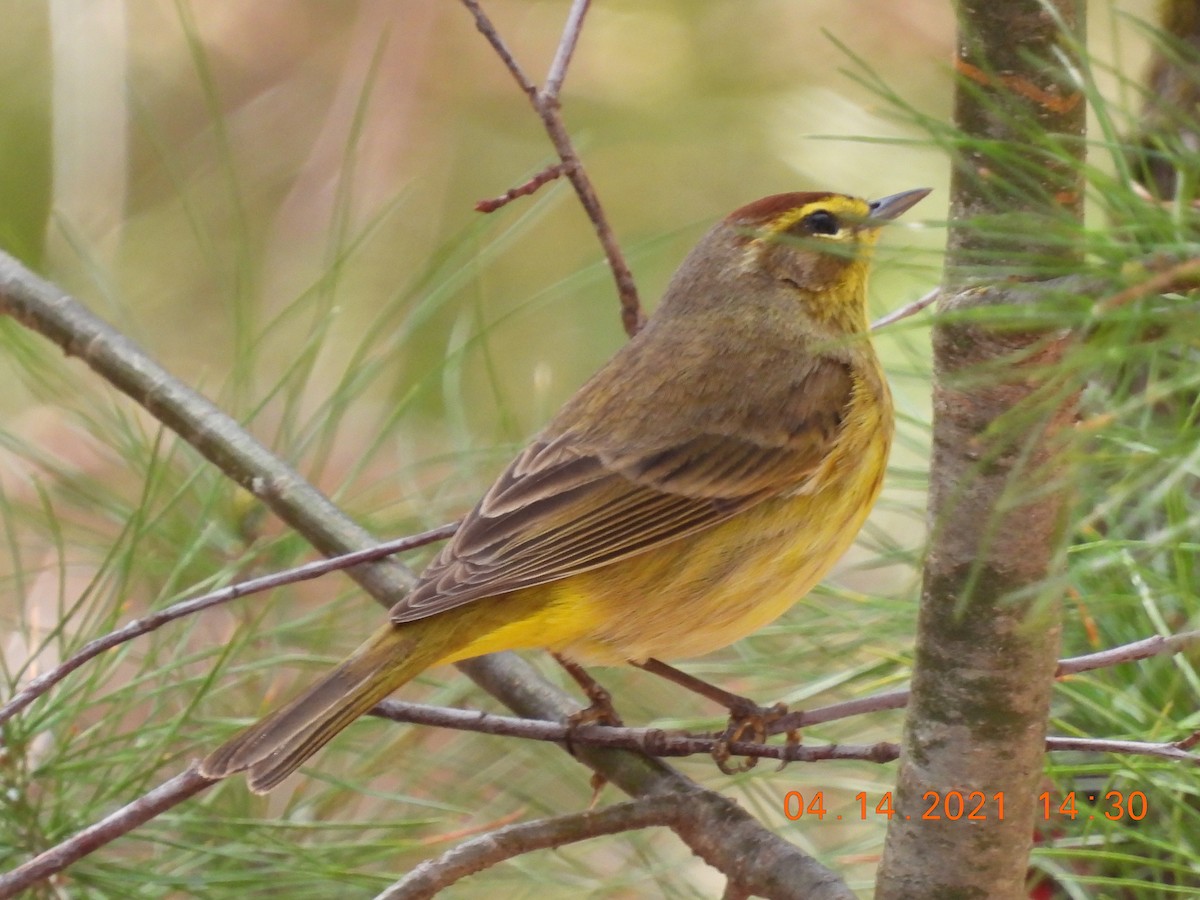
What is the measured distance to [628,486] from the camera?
112 inches

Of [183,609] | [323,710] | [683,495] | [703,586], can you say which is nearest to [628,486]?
[683,495]

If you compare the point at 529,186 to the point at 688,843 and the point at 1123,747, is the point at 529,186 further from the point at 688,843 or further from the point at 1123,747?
the point at 1123,747

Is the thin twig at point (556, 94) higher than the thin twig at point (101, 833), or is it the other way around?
the thin twig at point (556, 94)

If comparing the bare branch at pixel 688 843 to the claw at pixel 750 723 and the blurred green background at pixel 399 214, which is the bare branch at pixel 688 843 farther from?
the blurred green background at pixel 399 214

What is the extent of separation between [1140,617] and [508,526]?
1.14 meters

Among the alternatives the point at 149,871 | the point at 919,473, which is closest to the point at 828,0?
the point at 919,473

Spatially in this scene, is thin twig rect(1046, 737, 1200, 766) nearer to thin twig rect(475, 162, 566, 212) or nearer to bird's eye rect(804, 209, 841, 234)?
thin twig rect(475, 162, 566, 212)

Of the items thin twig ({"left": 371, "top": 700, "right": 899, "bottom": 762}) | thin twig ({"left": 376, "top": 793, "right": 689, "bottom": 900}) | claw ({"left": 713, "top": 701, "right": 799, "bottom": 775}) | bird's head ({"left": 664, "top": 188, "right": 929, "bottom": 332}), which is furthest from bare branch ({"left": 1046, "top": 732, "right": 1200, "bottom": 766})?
bird's head ({"left": 664, "top": 188, "right": 929, "bottom": 332})

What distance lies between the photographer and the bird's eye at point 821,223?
299cm

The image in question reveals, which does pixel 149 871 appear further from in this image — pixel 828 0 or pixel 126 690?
pixel 828 0

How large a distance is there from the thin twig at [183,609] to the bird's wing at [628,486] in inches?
10.0

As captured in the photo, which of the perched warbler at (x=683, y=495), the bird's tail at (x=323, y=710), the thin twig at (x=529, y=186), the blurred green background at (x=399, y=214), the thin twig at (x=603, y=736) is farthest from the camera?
the blurred green background at (x=399, y=214)

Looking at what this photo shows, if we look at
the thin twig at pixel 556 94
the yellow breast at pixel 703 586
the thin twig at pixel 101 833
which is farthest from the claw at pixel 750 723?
the thin twig at pixel 101 833
